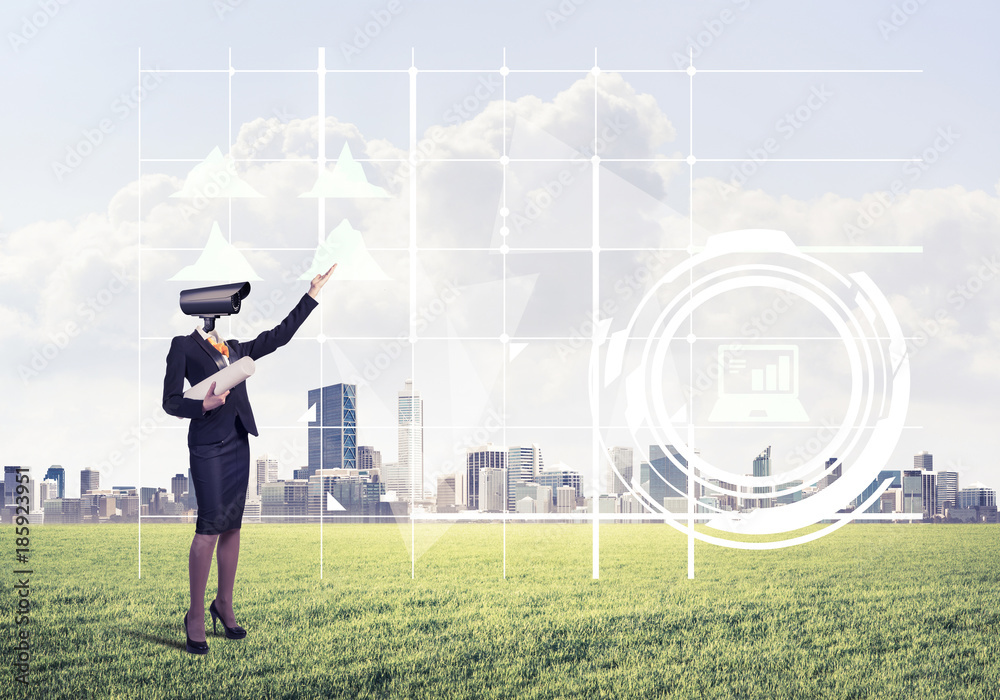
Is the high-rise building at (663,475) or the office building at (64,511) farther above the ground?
the high-rise building at (663,475)

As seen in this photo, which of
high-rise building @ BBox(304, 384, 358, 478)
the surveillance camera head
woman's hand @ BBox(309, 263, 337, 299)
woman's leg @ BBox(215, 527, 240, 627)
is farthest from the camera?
high-rise building @ BBox(304, 384, 358, 478)

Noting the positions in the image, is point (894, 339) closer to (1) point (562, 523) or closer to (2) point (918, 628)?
(2) point (918, 628)

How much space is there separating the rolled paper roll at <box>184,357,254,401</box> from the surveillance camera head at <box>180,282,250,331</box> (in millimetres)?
570

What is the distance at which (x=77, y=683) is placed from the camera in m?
7.06

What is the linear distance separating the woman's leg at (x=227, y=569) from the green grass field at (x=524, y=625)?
0.29 m

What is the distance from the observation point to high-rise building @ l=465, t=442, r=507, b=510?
33.2 ft

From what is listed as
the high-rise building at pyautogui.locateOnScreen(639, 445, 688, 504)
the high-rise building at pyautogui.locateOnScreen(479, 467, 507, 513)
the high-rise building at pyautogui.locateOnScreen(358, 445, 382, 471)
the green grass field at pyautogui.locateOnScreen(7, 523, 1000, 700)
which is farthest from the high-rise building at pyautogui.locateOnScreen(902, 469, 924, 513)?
the high-rise building at pyautogui.locateOnScreen(358, 445, 382, 471)

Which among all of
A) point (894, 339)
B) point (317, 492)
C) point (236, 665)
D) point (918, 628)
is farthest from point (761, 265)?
point (236, 665)

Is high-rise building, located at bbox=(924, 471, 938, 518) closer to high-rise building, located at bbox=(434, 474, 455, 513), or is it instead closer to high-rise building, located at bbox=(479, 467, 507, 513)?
high-rise building, located at bbox=(479, 467, 507, 513)

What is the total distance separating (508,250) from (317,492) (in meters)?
3.89

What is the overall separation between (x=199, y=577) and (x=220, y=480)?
0.89 m

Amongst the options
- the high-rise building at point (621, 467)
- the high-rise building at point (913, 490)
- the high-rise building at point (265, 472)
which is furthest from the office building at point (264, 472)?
the high-rise building at point (913, 490)

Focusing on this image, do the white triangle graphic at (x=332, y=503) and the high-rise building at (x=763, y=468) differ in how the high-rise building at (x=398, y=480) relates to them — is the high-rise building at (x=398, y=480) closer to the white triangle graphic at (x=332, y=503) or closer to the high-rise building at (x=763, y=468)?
the white triangle graphic at (x=332, y=503)

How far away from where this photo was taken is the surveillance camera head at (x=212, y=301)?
24.7ft
